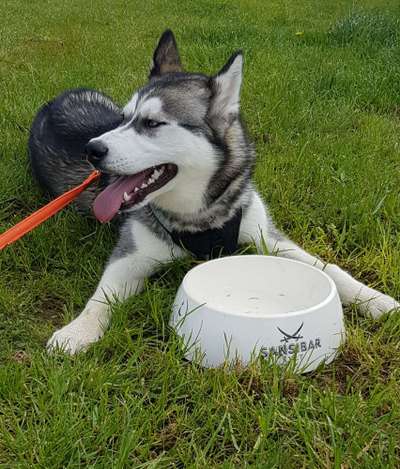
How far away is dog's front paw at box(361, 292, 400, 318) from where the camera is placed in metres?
2.59

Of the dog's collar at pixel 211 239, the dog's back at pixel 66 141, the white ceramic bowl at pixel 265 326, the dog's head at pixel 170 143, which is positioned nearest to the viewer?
the white ceramic bowl at pixel 265 326

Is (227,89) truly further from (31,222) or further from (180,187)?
(31,222)

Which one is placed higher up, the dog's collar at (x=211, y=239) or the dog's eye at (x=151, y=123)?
the dog's eye at (x=151, y=123)

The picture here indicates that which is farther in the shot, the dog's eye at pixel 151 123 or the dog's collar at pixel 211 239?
the dog's collar at pixel 211 239

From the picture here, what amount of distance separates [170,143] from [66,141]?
4.03 ft

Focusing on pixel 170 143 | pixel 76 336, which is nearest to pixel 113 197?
pixel 170 143

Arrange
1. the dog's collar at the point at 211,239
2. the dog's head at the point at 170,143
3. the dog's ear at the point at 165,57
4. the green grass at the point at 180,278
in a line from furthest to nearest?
1. the dog's ear at the point at 165,57
2. the dog's collar at the point at 211,239
3. the dog's head at the point at 170,143
4. the green grass at the point at 180,278

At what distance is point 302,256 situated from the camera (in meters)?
2.98

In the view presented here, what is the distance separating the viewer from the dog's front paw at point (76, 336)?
7.59 feet

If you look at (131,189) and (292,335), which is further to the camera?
(131,189)

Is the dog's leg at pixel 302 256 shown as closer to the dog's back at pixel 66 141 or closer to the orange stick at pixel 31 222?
the orange stick at pixel 31 222

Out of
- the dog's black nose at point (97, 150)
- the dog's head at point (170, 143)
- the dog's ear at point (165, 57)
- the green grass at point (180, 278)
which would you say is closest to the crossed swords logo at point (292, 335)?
the green grass at point (180, 278)

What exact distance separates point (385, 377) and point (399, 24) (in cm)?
615

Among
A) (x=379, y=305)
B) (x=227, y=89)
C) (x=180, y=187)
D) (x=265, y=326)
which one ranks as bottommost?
(x=379, y=305)
